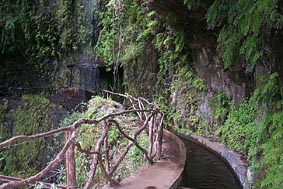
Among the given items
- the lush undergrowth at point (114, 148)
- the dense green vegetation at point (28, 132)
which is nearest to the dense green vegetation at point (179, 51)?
the dense green vegetation at point (28, 132)

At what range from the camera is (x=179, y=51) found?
12125mm

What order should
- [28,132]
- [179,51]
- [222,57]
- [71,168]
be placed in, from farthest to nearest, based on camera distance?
[179,51]
[28,132]
[222,57]
[71,168]

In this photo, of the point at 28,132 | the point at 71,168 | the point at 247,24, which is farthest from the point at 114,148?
the point at 28,132

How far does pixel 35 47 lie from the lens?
57.0ft

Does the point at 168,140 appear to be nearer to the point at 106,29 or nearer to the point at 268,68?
the point at 268,68

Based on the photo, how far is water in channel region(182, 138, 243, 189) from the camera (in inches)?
278

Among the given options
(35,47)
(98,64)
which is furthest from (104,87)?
(35,47)

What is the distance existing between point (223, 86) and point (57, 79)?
872 cm

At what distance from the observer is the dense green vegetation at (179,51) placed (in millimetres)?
6004

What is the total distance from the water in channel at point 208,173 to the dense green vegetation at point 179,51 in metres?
0.50

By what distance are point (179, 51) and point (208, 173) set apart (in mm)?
5238

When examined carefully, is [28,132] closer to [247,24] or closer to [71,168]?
[247,24]

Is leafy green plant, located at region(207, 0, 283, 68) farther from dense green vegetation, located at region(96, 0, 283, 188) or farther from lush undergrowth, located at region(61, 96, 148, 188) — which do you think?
lush undergrowth, located at region(61, 96, 148, 188)

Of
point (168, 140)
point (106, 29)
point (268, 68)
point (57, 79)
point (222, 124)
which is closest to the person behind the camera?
point (268, 68)
